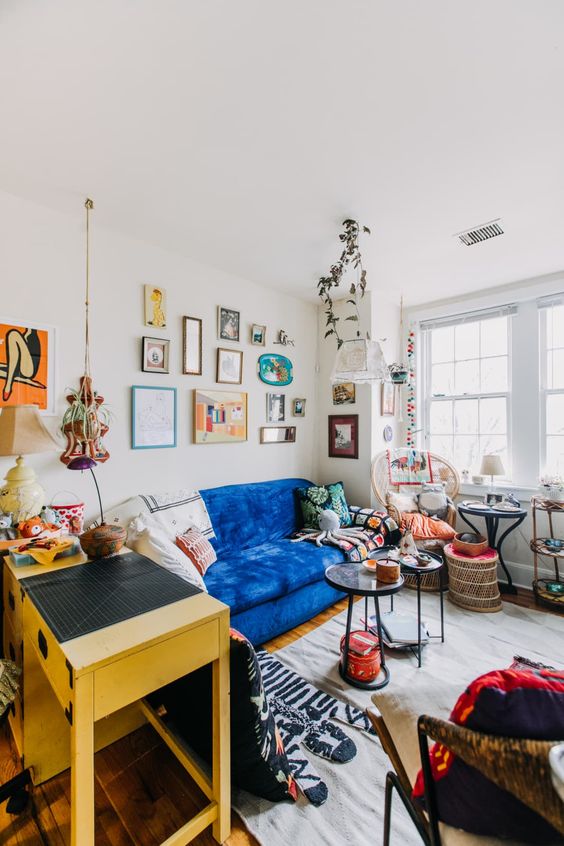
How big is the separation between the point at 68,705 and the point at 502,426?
12.9ft

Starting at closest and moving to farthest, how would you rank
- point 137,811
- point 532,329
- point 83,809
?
1. point 83,809
2. point 137,811
3. point 532,329

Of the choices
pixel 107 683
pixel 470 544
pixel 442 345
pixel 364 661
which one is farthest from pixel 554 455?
pixel 107 683

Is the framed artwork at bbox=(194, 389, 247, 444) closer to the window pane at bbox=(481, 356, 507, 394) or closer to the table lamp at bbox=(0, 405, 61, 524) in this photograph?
the table lamp at bbox=(0, 405, 61, 524)

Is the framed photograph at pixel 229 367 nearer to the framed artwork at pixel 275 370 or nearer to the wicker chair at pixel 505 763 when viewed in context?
the framed artwork at pixel 275 370

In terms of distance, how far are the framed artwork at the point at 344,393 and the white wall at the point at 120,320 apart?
0.85 metres

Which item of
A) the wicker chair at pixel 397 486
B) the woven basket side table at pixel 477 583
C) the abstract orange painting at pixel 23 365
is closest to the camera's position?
the abstract orange painting at pixel 23 365

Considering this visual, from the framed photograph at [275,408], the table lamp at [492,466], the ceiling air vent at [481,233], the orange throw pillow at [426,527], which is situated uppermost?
the ceiling air vent at [481,233]

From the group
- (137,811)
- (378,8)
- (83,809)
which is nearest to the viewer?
(83,809)

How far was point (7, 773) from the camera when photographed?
4.88ft

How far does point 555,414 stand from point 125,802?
13.0ft

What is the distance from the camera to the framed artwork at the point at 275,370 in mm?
3632

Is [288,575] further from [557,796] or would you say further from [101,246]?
[101,246]

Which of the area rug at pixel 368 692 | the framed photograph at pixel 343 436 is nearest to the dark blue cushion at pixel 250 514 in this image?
the framed photograph at pixel 343 436

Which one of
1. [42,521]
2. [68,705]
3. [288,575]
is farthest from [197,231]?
[68,705]
